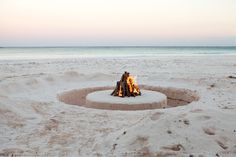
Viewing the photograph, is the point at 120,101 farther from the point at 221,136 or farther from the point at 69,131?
the point at 221,136

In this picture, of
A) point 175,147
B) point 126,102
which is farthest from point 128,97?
point 175,147

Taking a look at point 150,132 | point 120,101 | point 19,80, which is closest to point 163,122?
point 150,132

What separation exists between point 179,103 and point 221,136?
6.06 metres

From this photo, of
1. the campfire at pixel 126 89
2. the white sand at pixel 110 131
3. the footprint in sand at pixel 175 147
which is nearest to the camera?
the footprint in sand at pixel 175 147

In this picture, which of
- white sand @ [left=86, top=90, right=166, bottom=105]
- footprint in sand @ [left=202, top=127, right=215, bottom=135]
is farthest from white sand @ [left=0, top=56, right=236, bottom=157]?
white sand @ [left=86, top=90, right=166, bottom=105]

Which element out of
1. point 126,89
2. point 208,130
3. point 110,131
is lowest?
point 110,131

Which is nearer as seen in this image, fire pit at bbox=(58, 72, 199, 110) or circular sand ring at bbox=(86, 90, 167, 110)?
circular sand ring at bbox=(86, 90, 167, 110)

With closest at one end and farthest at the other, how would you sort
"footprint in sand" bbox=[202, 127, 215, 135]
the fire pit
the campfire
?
"footprint in sand" bbox=[202, 127, 215, 135]
the fire pit
the campfire

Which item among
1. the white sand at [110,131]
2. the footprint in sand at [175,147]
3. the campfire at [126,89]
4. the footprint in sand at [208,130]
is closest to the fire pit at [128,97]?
the campfire at [126,89]

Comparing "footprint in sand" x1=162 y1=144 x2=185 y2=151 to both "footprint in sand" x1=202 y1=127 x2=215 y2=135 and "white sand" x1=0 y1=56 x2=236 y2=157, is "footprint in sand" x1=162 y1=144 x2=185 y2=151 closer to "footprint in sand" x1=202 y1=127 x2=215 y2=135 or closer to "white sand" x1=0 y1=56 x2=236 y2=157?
"white sand" x1=0 y1=56 x2=236 y2=157

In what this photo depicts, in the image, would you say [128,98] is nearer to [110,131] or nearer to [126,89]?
[126,89]

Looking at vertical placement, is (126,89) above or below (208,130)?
below

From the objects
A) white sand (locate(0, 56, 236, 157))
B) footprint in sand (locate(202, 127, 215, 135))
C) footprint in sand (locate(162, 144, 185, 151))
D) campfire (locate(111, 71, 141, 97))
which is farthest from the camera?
campfire (locate(111, 71, 141, 97))

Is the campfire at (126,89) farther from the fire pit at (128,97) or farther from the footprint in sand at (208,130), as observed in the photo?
the footprint in sand at (208,130)
